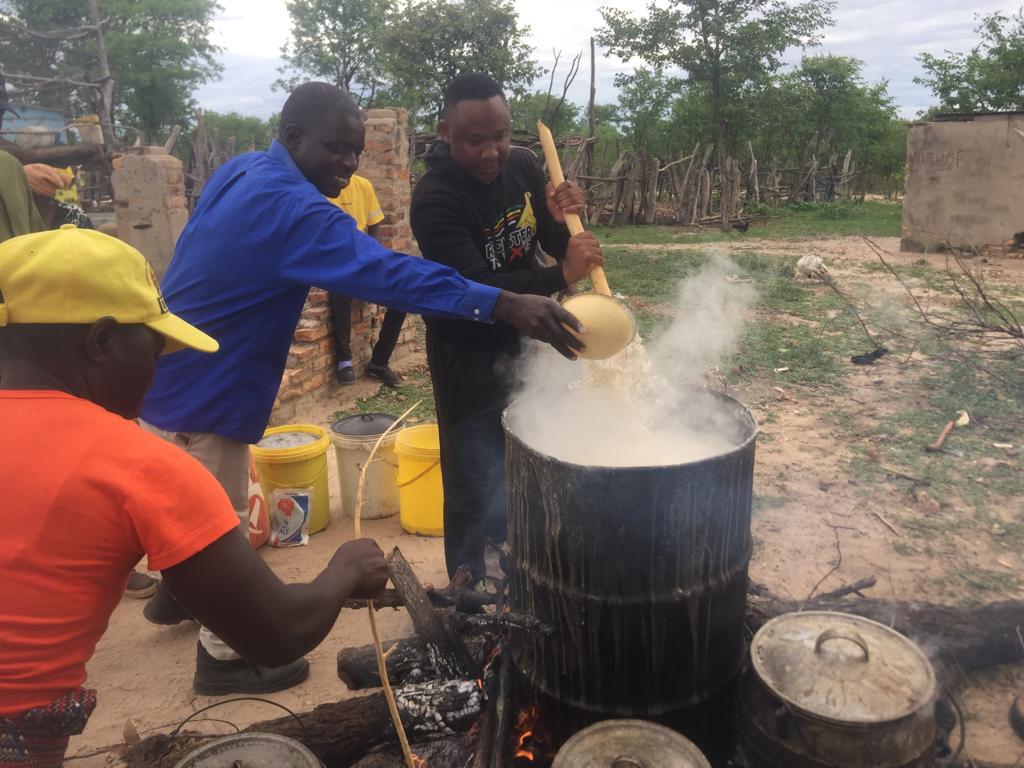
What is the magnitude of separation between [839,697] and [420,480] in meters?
2.61

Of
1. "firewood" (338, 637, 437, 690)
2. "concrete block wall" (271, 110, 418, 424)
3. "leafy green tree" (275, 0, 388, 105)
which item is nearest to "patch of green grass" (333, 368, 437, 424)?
"concrete block wall" (271, 110, 418, 424)

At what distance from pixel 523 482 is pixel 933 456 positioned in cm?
392

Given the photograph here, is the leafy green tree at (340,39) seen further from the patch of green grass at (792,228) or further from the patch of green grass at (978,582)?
the patch of green grass at (978,582)

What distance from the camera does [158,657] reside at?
324cm

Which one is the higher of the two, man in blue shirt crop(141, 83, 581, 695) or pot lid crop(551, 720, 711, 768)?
man in blue shirt crop(141, 83, 581, 695)

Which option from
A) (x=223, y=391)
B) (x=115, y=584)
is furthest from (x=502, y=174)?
(x=115, y=584)

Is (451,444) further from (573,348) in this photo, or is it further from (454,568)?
(573,348)

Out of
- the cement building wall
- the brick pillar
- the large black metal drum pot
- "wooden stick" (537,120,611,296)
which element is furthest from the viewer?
the cement building wall

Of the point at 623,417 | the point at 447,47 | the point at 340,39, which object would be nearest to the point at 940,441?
the point at 623,417

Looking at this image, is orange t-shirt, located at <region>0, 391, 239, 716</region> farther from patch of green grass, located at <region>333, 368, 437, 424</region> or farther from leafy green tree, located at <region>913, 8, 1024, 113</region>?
leafy green tree, located at <region>913, 8, 1024, 113</region>

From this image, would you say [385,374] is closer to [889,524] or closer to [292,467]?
[292,467]

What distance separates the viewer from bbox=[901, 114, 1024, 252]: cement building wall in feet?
40.7

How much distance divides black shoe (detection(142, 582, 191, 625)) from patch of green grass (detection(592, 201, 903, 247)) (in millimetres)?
13287

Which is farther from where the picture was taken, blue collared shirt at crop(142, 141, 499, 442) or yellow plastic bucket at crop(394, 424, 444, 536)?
yellow plastic bucket at crop(394, 424, 444, 536)
